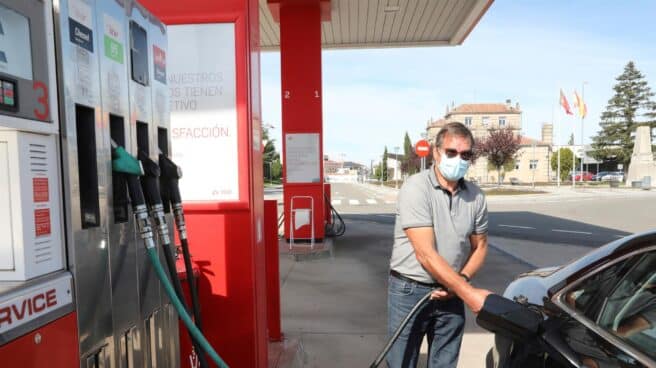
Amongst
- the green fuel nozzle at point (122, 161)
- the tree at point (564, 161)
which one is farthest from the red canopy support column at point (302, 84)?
the tree at point (564, 161)

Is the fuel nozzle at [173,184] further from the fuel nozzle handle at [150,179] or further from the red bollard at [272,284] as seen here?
the red bollard at [272,284]

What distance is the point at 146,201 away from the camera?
6.45 ft

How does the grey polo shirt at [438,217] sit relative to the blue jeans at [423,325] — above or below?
above

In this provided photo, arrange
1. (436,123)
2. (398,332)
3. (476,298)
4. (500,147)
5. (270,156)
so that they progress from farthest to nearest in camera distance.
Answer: (436,123), (270,156), (500,147), (398,332), (476,298)

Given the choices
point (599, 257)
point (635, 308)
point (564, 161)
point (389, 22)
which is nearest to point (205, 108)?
point (599, 257)

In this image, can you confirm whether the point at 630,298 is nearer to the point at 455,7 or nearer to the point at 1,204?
the point at 1,204

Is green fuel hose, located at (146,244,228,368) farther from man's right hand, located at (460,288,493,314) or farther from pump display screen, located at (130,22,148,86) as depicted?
man's right hand, located at (460,288,493,314)

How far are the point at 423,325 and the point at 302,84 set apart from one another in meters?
7.37

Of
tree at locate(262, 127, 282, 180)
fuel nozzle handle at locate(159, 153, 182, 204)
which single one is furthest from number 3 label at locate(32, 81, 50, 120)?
tree at locate(262, 127, 282, 180)

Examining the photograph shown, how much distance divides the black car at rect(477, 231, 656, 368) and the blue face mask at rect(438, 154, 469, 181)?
0.74 metres

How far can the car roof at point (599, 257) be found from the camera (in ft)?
6.76

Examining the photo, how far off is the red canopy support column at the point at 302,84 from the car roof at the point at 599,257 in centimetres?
708

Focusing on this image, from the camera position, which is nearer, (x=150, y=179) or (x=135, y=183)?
(x=135, y=183)

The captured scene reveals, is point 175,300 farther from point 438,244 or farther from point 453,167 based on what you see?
point 453,167
